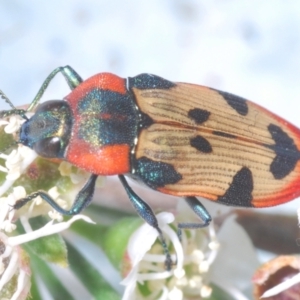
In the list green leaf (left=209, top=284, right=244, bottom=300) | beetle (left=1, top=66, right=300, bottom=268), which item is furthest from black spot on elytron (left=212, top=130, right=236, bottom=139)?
green leaf (left=209, top=284, right=244, bottom=300)

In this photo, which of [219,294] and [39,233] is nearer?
[39,233]

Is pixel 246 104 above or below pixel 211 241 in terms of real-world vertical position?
above

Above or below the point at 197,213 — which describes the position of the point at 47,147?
above

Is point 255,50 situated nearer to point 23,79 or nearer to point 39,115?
point 23,79

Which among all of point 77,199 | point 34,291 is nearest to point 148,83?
point 77,199

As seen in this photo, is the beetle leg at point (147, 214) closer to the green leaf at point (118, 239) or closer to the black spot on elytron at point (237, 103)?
the green leaf at point (118, 239)

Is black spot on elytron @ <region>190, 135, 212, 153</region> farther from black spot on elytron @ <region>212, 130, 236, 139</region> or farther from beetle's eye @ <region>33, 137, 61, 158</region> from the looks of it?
beetle's eye @ <region>33, 137, 61, 158</region>

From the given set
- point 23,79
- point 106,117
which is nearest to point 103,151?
point 106,117

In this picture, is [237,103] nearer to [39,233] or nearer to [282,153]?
[282,153]
